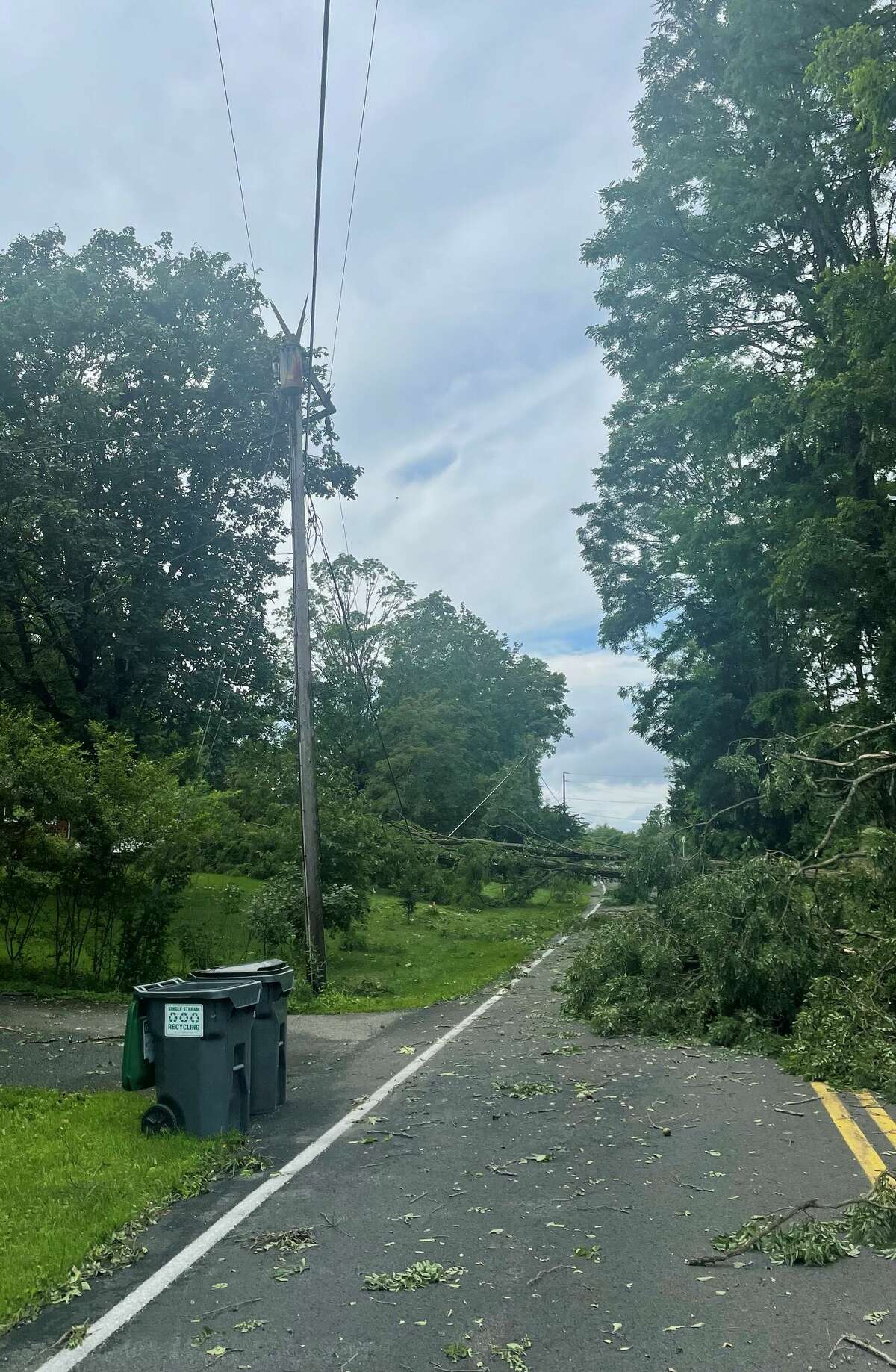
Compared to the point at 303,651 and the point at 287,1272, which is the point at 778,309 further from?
the point at 287,1272

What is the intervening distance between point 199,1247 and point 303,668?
11285 mm

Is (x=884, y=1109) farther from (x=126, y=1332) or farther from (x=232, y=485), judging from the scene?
(x=232, y=485)

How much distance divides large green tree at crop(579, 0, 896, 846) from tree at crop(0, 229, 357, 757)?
9.05 m

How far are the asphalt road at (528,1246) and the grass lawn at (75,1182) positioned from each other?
204 mm

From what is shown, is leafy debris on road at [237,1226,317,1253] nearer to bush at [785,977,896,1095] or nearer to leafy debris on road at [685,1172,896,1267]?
leafy debris on road at [685,1172,896,1267]

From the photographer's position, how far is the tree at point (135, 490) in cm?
2152

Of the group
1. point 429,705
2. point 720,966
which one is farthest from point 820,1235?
point 429,705

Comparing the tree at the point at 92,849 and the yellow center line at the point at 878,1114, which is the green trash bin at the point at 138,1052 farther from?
the tree at the point at 92,849

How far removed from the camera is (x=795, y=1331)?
13.3 feet

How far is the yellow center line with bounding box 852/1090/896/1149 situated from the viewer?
6.86 m

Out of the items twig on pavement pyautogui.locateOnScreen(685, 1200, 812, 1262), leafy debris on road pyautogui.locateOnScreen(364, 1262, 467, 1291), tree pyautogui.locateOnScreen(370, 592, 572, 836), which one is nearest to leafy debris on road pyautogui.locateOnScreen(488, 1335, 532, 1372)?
leafy debris on road pyautogui.locateOnScreen(364, 1262, 467, 1291)

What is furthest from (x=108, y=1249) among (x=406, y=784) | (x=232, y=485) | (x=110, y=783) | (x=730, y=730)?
(x=406, y=784)

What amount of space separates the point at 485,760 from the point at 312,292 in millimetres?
47243

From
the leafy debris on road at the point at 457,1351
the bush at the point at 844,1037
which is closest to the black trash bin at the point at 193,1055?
the leafy debris on road at the point at 457,1351
